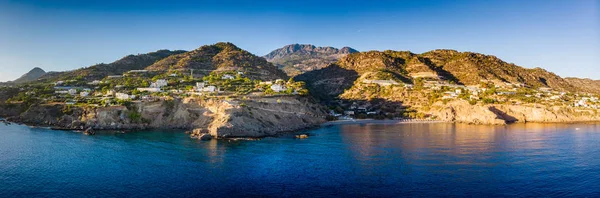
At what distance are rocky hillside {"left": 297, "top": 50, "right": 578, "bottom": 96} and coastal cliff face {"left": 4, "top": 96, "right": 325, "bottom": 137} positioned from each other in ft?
221

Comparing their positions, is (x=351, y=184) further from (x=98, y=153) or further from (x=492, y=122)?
(x=492, y=122)

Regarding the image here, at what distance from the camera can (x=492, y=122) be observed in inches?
3516

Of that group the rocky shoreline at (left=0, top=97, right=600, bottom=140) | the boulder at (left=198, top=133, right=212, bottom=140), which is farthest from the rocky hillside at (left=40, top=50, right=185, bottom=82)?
the boulder at (left=198, top=133, right=212, bottom=140)

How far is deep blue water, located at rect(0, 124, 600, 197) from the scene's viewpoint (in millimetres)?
30953

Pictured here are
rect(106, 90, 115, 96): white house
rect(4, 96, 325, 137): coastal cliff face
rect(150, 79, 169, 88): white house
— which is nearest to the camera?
rect(4, 96, 325, 137): coastal cliff face

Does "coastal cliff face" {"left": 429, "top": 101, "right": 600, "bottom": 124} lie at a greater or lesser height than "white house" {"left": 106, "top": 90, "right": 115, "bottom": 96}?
lesser

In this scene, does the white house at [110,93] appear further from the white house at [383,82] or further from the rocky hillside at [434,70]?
the white house at [383,82]

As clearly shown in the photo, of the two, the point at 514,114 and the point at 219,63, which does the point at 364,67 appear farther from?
the point at 514,114

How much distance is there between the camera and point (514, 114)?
316 feet

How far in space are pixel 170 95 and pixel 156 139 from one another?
83.2 feet

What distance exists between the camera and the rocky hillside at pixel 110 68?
121m

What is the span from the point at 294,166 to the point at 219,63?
101 metres

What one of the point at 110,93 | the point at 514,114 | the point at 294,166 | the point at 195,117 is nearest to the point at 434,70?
the point at 514,114

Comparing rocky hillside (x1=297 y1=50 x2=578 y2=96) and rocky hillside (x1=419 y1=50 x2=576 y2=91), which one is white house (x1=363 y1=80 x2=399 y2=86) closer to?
rocky hillside (x1=297 y1=50 x2=578 y2=96)
